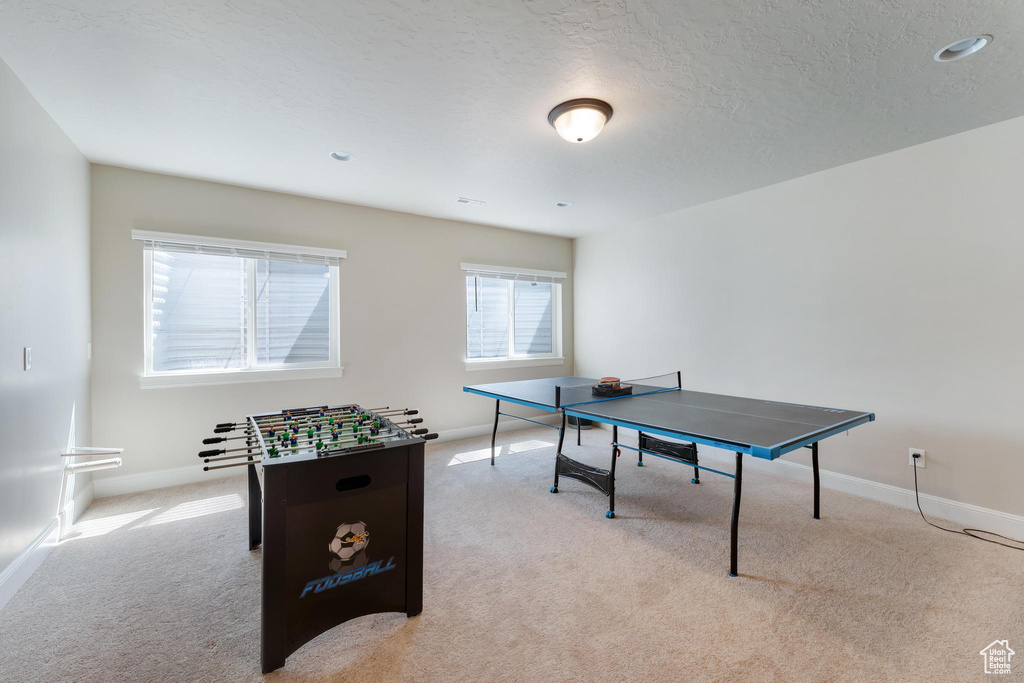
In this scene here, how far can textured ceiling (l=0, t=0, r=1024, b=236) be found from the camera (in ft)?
5.50

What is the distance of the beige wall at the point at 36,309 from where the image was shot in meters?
1.96

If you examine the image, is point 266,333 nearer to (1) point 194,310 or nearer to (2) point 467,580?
(1) point 194,310

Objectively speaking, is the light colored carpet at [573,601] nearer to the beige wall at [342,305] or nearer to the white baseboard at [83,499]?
the white baseboard at [83,499]

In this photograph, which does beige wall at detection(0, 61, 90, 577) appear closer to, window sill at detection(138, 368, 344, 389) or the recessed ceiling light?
window sill at detection(138, 368, 344, 389)

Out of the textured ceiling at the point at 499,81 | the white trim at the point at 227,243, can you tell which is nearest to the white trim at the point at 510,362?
the white trim at the point at 227,243

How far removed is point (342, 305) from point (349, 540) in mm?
2777

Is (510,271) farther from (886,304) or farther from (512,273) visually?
(886,304)

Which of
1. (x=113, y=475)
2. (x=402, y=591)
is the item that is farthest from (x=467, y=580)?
(x=113, y=475)

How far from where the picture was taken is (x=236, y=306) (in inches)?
144

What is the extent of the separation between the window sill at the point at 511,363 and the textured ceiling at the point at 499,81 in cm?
218

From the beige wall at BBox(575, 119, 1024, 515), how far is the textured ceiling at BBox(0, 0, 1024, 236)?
0.31m

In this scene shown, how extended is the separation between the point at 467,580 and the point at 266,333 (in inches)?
111

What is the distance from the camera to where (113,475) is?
126 inches

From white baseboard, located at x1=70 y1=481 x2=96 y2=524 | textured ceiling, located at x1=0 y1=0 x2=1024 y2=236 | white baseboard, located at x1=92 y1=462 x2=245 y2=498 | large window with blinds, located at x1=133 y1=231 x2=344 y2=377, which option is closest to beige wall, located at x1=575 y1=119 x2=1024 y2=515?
textured ceiling, located at x1=0 y1=0 x2=1024 y2=236
